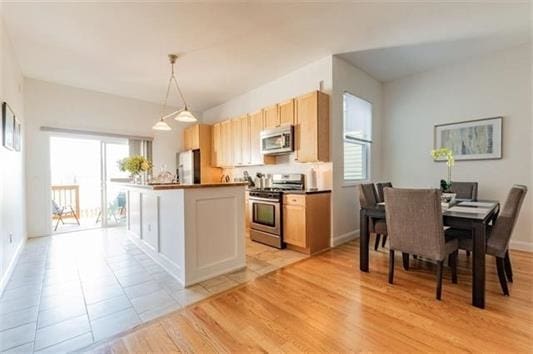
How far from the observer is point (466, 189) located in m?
3.54

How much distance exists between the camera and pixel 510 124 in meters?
3.50

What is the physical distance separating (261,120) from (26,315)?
379 cm

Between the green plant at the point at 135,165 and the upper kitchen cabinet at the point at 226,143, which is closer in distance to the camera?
the green plant at the point at 135,165

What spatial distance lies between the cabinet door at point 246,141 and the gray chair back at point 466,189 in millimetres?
3316

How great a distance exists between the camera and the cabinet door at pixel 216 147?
5.75m

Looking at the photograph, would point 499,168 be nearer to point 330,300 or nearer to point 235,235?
point 330,300

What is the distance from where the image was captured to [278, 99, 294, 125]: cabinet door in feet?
13.0

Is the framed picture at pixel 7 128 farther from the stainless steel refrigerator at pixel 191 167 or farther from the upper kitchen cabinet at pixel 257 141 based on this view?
the upper kitchen cabinet at pixel 257 141

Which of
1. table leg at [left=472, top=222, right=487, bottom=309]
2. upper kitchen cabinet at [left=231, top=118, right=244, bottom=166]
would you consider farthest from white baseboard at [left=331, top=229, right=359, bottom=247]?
upper kitchen cabinet at [left=231, top=118, right=244, bottom=166]

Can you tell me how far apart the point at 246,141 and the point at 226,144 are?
29.9 inches

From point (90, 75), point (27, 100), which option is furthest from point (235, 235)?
point (27, 100)

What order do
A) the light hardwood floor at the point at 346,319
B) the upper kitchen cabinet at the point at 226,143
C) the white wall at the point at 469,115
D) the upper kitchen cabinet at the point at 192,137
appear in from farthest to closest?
the upper kitchen cabinet at the point at 192,137 → the upper kitchen cabinet at the point at 226,143 → the white wall at the point at 469,115 → the light hardwood floor at the point at 346,319

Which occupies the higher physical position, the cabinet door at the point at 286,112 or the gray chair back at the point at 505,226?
the cabinet door at the point at 286,112

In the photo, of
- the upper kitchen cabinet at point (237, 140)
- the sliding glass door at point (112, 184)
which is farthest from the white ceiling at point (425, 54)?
the sliding glass door at point (112, 184)
